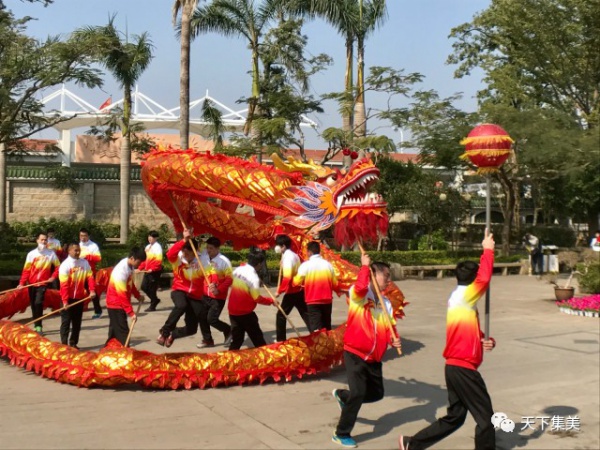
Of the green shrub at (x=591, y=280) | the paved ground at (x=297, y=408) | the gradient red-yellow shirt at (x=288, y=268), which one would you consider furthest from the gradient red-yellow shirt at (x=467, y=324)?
the green shrub at (x=591, y=280)

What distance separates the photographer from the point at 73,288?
327 inches

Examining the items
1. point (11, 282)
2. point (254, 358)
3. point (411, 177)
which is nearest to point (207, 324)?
point (254, 358)

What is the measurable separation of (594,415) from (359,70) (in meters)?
16.2

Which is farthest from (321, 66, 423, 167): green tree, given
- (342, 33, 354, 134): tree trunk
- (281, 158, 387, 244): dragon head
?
(281, 158, 387, 244): dragon head

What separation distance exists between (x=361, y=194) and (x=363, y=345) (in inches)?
56.9

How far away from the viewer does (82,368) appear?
6.62 meters

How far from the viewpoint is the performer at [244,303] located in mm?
7355

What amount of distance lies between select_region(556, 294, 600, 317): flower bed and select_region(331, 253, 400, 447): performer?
7.99 m

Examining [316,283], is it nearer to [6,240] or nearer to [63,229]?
[6,240]

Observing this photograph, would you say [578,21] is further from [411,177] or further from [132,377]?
[132,377]

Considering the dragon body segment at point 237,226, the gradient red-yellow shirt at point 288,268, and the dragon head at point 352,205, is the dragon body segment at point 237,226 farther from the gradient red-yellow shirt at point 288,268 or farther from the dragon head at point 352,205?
the gradient red-yellow shirt at point 288,268

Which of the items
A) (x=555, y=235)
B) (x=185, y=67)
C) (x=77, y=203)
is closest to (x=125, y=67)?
(x=185, y=67)

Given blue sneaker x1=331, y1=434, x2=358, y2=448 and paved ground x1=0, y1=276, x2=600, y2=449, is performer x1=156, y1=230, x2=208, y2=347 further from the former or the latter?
blue sneaker x1=331, y1=434, x2=358, y2=448

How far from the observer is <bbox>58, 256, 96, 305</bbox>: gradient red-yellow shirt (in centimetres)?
826
